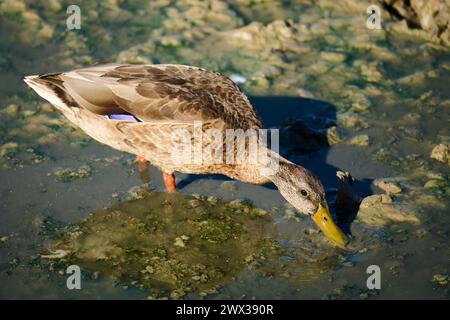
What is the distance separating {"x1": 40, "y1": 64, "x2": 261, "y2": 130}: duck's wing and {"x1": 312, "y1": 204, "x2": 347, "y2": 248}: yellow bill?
102 cm

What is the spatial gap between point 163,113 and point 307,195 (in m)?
1.40

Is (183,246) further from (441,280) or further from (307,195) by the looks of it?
(441,280)

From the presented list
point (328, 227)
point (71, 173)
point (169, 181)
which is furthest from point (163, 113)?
point (328, 227)

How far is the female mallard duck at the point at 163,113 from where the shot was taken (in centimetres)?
575

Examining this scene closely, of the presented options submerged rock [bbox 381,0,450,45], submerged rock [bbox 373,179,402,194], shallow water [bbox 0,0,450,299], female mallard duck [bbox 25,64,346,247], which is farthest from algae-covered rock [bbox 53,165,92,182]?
submerged rock [bbox 381,0,450,45]

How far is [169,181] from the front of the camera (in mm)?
6160

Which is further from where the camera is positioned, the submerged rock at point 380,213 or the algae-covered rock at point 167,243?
the submerged rock at point 380,213

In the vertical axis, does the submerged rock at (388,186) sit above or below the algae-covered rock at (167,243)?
above

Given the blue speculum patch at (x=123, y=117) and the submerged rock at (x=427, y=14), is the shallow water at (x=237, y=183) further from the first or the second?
the blue speculum patch at (x=123, y=117)

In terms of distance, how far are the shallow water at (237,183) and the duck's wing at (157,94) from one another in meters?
0.75

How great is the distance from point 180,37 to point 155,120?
8.89ft

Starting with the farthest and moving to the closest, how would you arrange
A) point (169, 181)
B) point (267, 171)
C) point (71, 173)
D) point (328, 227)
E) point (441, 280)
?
point (71, 173), point (169, 181), point (267, 171), point (328, 227), point (441, 280)

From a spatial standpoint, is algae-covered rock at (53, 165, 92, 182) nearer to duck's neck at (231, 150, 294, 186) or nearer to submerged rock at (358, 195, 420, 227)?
duck's neck at (231, 150, 294, 186)

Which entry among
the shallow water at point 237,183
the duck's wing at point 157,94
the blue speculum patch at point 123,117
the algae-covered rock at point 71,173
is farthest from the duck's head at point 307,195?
the algae-covered rock at point 71,173
